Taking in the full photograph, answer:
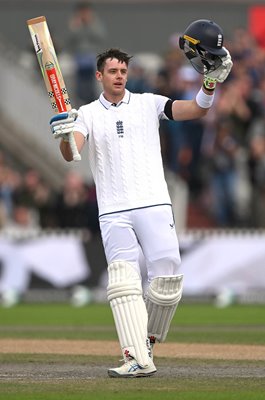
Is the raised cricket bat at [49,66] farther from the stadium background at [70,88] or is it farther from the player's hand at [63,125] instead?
the stadium background at [70,88]

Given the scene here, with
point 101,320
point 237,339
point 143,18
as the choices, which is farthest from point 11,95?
point 237,339

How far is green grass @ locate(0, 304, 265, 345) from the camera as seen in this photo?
13.3 m

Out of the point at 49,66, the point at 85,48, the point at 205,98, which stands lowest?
the point at 205,98

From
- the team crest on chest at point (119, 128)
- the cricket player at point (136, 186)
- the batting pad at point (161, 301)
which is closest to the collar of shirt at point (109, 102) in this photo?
the cricket player at point (136, 186)

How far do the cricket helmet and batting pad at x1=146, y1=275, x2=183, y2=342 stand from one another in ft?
5.01

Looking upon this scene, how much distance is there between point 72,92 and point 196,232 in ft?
13.1

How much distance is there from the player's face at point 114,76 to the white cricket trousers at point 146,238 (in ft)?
2.91

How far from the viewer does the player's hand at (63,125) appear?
9.07 m

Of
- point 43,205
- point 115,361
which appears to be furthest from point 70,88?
point 115,361

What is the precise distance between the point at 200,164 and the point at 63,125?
1182cm

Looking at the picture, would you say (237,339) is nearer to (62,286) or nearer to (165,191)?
(165,191)

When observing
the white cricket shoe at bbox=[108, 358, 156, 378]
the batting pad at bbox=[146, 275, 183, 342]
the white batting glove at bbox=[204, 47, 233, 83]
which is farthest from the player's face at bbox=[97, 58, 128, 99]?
the white cricket shoe at bbox=[108, 358, 156, 378]

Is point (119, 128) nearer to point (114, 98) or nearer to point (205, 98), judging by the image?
point (114, 98)

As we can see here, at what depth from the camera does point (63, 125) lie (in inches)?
358
